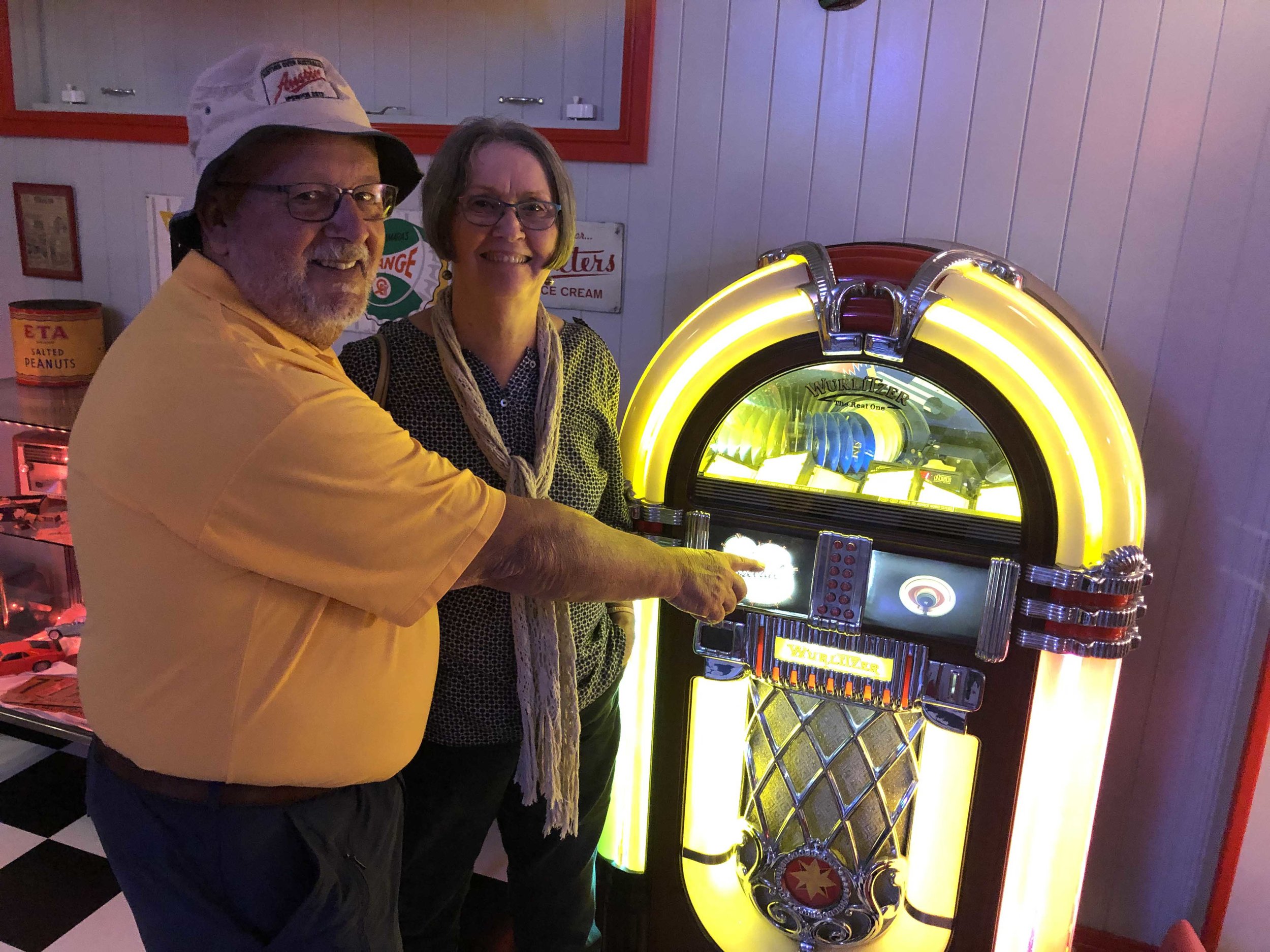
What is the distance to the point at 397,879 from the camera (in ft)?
4.27

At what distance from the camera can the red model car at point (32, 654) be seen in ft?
7.88

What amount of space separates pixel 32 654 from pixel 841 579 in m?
2.22

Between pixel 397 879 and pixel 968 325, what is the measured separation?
1.14m

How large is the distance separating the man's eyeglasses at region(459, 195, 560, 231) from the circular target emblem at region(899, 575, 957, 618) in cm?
79

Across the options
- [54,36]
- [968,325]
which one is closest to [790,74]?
[968,325]

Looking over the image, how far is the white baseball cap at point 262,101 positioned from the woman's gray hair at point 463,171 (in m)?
0.24

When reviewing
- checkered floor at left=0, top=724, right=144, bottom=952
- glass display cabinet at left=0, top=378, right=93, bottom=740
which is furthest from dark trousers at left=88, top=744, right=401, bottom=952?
glass display cabinet at left=0, top=378, right=93, bottom=740

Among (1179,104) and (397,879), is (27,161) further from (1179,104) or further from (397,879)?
(1179,104)

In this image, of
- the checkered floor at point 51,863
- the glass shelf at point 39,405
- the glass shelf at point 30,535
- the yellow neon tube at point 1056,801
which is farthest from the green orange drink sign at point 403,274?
the yellow neon tube at point 1056,801

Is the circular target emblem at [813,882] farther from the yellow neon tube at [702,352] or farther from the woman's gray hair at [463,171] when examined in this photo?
the woman's gray hair at [463,171]

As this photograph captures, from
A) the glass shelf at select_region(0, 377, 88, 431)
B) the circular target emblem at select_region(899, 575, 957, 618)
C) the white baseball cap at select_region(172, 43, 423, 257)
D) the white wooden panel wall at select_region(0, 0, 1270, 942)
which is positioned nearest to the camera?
the white baseball cap at select_region(172, 43, 423, 257)

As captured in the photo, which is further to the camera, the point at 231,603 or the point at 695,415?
the point at 695,415

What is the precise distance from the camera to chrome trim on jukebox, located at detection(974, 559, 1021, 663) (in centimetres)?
131

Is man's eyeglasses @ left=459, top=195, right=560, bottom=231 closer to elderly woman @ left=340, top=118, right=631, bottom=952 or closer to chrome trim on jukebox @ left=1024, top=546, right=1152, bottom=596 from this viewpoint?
elderly woman @ left=340, top=118, right=631, bottom=952
